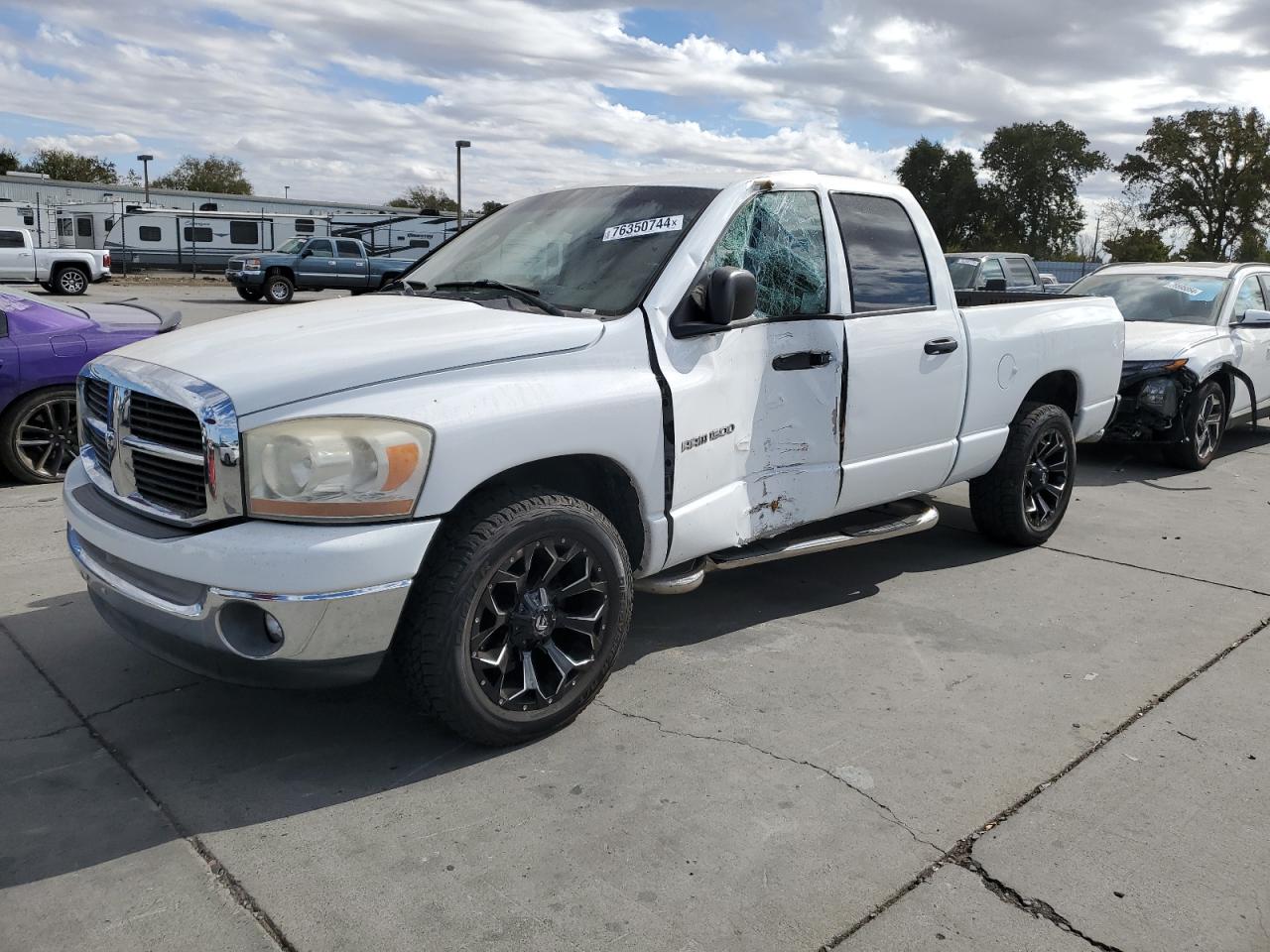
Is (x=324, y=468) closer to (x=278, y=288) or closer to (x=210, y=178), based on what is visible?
(x=278, y=288)

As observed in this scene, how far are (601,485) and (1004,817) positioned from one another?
168 centimetres

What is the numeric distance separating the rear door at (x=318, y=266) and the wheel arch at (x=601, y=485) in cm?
2482

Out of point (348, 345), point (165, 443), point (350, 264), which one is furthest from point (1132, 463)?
point (350, 264)

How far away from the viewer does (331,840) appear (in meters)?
2.92

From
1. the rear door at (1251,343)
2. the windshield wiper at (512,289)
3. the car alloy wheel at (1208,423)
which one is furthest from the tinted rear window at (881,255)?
the rear door at (1251,343)

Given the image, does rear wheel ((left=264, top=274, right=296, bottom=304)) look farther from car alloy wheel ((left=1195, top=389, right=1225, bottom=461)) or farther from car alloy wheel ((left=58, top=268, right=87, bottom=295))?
car alloy wheel ((left=1195, top=389, right=1225, bottom=461))

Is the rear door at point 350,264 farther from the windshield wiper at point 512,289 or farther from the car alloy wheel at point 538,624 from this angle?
the car alloy wheel at point 538,624

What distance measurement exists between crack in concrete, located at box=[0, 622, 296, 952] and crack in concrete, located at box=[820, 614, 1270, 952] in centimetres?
134

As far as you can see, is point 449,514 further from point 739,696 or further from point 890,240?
point 890,240

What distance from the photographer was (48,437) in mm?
6980

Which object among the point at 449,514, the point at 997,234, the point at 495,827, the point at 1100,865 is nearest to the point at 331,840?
the point at 495,827

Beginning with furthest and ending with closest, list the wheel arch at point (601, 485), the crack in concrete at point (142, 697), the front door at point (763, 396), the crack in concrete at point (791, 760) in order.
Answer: the front door at point (763, 396)
the crack in concrete at point (142, 697)
the wheel arch at point (601, 485)
the crack in concrete at point (791, 760)

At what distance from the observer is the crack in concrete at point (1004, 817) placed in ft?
8.60

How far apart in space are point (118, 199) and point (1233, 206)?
167 ft
